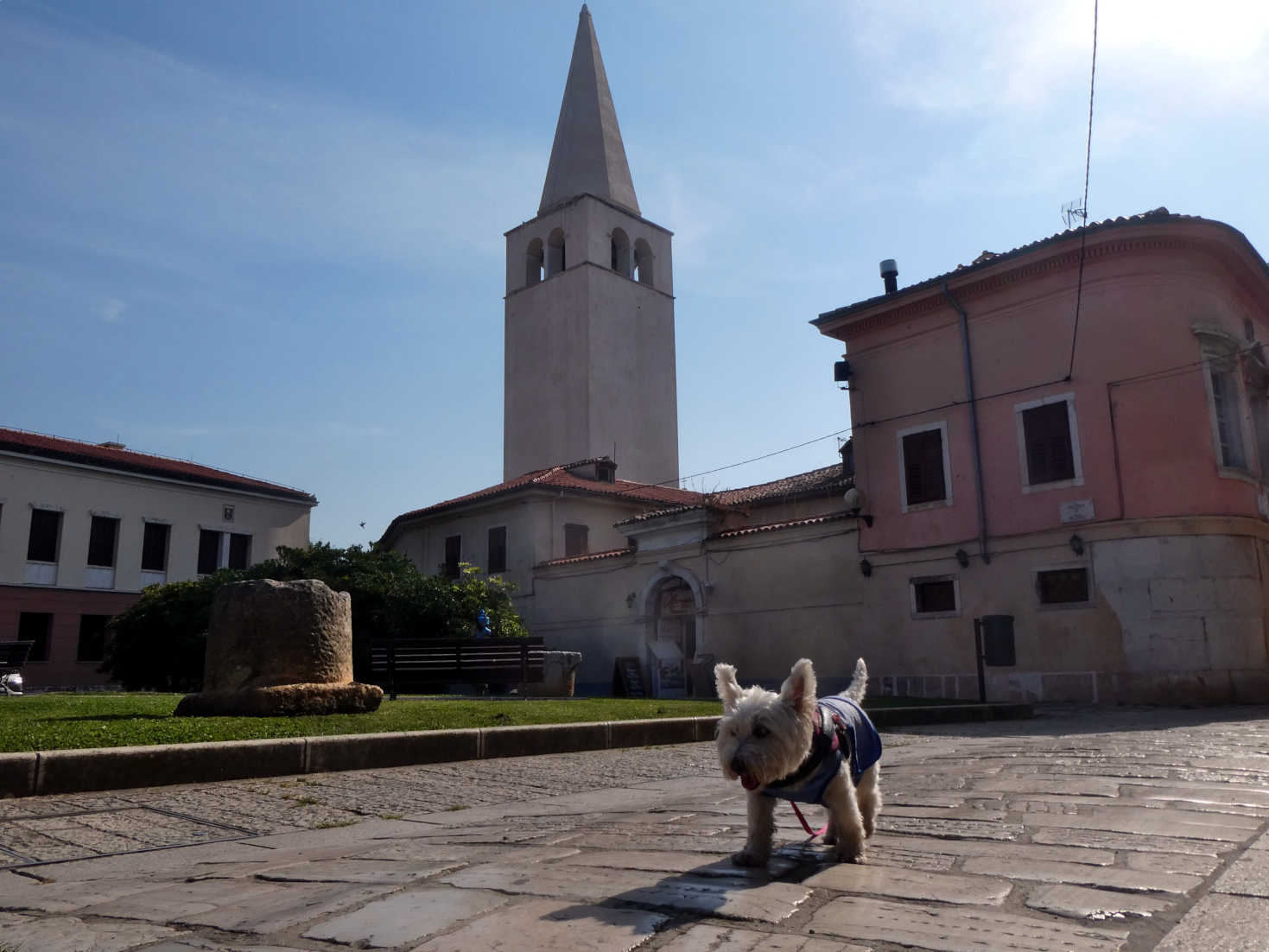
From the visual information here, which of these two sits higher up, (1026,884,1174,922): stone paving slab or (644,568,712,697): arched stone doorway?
(644,568,712,697): arched stone doorway

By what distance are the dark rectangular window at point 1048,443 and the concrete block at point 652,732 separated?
11.1 meters

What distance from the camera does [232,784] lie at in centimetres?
654

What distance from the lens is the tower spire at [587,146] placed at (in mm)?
46188

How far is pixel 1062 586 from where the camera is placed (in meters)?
18.1

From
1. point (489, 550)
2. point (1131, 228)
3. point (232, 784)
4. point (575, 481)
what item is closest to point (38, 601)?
point (489, 550)

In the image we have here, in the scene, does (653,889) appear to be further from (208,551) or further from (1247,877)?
(208,551)

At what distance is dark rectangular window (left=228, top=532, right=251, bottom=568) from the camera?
123 ft

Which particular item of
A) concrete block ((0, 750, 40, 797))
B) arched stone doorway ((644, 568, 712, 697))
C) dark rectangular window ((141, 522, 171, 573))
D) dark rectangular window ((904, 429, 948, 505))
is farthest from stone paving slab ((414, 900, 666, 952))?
dark rectangular window ((141, 522, 171, 573))

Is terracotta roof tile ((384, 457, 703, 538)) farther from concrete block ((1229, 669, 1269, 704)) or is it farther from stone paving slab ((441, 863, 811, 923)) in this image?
stone paving slab ((441, 863, 811, 923))

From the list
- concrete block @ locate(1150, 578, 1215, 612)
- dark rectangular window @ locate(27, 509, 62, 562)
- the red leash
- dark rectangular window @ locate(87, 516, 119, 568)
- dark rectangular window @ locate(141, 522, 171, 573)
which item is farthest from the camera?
dark rectangular window @ locate(141, 522, 171, 573)

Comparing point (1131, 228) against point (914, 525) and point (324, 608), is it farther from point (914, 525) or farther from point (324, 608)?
point (324, 608)

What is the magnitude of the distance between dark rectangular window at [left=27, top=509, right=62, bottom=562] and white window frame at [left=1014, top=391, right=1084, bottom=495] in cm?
2997

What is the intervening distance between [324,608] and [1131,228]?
1556cm

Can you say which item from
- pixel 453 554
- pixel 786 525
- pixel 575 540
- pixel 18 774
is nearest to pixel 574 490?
pixel 575 540
